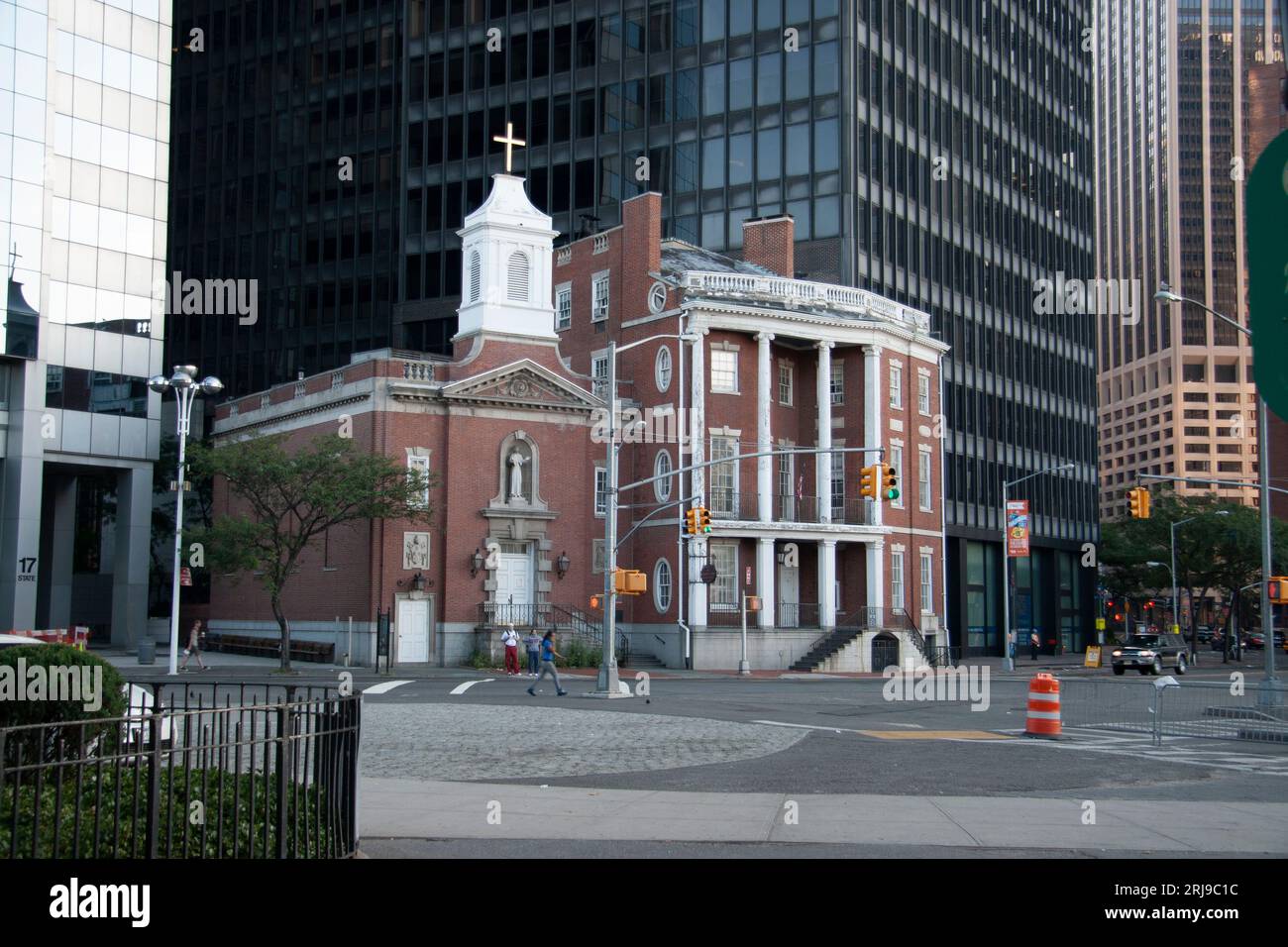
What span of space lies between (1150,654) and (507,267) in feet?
105

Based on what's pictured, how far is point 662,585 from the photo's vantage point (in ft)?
176

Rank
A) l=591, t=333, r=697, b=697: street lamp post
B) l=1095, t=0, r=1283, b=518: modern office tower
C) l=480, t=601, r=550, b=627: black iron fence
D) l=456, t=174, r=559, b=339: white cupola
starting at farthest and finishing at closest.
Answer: l=1095, t=0, r=1283, b=518: modern office tower, l=456, t=174, r=559, b=339: white cupola, l=480, t=601, r=550, b=627: black iron fence, l=591, t=333, r=697, b=697: street lamp post

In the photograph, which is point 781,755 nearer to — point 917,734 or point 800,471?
point 917,734

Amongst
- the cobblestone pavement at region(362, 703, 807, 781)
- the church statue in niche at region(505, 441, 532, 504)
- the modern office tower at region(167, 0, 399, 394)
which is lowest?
the cobblestone pavement at region(362, 703, 807, 781)

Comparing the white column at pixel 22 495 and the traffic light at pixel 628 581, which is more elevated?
the white column at pixel 22 495

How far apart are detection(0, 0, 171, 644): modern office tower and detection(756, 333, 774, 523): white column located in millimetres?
25737

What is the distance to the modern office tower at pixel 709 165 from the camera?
233 ft

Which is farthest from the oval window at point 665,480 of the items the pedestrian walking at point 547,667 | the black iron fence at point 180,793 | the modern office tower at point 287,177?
the black iron fence at point 180,793

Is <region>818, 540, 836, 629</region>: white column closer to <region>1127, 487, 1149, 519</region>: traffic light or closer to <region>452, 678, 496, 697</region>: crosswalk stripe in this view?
<region>1127, 487, 1149, 519</region>: traffic light

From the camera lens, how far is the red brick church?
4928 centimetres

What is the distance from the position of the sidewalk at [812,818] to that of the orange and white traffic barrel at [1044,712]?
28.7 feet

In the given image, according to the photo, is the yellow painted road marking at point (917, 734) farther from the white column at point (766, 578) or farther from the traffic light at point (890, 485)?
the white column at point (766, 578)

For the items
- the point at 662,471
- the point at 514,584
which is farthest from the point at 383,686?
the point at 662,471

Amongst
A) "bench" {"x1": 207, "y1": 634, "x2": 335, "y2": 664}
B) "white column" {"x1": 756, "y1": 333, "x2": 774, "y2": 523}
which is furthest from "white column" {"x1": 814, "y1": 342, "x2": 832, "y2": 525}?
"bench" {"x1": 207, "y1": 634, "x2": 335, "y2": 664}
